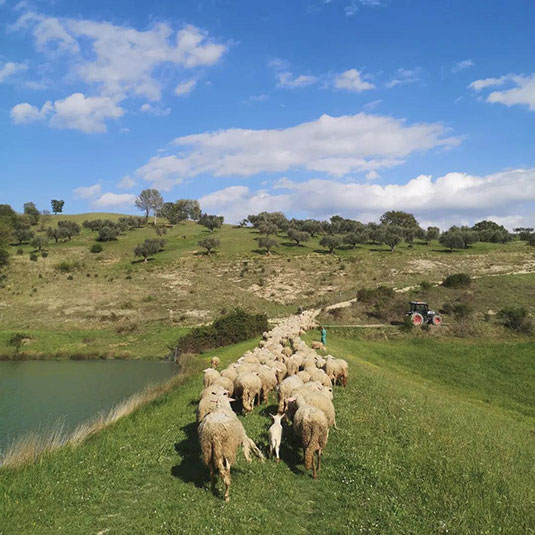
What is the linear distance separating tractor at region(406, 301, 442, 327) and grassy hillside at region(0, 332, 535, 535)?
98.6 ft

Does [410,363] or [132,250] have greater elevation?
[132,250]

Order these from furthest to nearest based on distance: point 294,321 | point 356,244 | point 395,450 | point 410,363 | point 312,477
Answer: point 356,244 < point 294,321 < point 410,363 < point 395,450 < point 312,477

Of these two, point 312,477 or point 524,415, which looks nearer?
point 312,477

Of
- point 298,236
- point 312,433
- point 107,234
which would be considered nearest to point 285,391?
point 312,433

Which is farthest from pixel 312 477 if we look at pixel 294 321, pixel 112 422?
pixel 294 321

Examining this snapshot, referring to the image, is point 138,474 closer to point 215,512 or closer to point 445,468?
point 215,512

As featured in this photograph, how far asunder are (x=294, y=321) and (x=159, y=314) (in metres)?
28.0

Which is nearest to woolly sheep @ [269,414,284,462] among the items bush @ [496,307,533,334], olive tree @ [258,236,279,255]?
bush @ [496,307,533,334]

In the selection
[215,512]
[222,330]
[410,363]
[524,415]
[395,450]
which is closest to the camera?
[215,512]

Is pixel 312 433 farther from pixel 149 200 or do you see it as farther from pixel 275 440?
pixel 149 200

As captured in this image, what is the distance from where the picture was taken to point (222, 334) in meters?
47.0

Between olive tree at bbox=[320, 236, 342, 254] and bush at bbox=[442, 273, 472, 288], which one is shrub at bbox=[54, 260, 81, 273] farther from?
bush at bbox=[442, 273, 472, 288]

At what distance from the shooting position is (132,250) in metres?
108

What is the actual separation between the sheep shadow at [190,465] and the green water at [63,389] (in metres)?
Answer: 11.1
